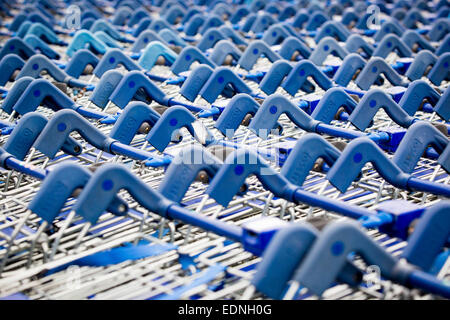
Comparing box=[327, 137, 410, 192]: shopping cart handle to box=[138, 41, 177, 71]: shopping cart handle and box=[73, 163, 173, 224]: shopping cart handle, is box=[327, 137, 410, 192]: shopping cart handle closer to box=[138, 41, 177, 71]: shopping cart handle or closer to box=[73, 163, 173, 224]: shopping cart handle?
box=[73, 163, 173, 224]: shopping cart handle

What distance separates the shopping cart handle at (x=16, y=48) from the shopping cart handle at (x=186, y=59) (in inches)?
75.6

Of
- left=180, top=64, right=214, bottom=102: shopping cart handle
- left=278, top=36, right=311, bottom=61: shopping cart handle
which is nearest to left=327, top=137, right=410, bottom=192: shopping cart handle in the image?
left=180, top=64, right=214, bottom=102: shopping cart handle

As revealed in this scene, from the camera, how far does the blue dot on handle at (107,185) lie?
11.1 feet

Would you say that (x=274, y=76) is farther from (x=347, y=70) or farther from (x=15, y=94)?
(x=15, y=94)

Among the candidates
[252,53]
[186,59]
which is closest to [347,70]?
[252,53]

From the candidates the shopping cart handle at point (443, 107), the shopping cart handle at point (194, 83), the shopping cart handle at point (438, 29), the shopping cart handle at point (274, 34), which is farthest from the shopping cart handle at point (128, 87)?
the shopping cart handle at point (438, 29)

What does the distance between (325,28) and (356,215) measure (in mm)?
7145

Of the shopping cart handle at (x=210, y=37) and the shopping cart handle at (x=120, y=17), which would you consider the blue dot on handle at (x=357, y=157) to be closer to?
the shopping cart handle at (x=210, y=37)

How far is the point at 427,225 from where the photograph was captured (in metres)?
2.95

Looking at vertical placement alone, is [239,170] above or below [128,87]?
above

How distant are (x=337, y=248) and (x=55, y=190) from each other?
Result: 1510 mm

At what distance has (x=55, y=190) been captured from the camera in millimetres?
3438

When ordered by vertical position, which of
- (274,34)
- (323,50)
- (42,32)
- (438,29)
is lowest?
(42,32)

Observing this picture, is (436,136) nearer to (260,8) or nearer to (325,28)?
(325,28)
